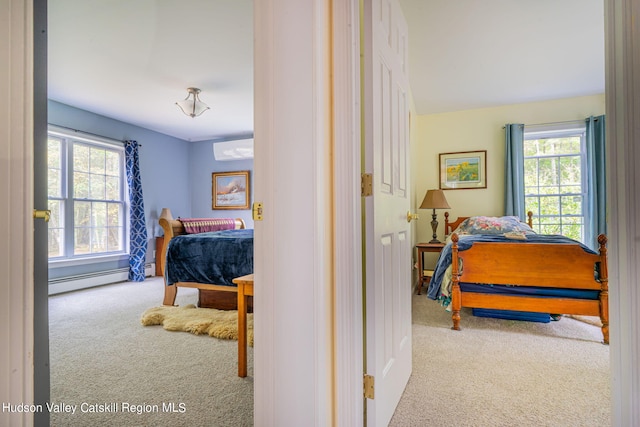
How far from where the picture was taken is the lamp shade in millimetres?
4184

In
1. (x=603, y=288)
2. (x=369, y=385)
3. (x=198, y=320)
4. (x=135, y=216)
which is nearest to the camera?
(x=369, y=385)

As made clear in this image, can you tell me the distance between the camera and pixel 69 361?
2.04 meters

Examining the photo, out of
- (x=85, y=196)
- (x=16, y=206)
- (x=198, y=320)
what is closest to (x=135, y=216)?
(x=85, y=196)

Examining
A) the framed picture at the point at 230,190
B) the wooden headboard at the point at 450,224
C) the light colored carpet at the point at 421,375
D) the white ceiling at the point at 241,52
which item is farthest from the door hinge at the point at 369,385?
the framed picture at the point at 230,190

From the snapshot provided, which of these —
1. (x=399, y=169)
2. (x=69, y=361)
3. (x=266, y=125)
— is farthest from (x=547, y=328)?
(x=69, y=361)

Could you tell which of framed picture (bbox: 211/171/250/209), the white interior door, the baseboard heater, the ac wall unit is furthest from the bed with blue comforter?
Result: the baseboard heater

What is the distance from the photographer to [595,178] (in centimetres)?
392

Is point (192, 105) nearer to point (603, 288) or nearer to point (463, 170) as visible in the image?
point (463, 170)

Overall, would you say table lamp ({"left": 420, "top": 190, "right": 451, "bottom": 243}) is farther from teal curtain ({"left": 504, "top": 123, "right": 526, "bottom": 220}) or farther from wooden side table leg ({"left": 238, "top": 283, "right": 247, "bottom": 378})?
wooden side table leg ({"left": 238, "top": 283, "right": 247, "bottom": 378})

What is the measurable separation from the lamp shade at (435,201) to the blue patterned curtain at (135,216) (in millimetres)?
4061

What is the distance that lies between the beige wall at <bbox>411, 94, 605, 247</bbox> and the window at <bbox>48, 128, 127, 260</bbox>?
169 inches

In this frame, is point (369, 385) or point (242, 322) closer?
point (369, 385)

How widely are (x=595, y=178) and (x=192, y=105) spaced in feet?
15.8

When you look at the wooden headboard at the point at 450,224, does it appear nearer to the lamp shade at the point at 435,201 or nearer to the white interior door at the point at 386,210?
the lamp shade at the point at 435,201
